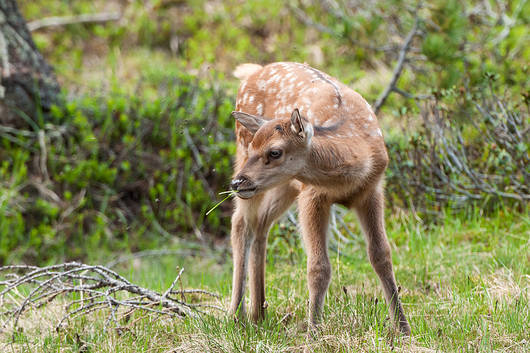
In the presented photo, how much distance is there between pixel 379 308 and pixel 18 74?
583 cm

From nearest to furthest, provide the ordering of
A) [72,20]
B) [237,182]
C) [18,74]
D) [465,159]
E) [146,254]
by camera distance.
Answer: [237,182] → [465,159] → [146,254] → [18,74] → [72,20]

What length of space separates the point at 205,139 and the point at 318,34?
4.11 metres

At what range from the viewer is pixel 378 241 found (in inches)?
175

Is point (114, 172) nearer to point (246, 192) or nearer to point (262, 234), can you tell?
point (262, 234)

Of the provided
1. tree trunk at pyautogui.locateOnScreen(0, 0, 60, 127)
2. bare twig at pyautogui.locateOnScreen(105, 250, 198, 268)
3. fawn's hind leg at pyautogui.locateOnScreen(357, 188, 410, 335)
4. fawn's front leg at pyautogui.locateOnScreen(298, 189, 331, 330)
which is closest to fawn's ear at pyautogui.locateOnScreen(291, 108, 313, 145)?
fawn's front leg at pyautogui.locateOnScreen(298, 189, 331, 330)

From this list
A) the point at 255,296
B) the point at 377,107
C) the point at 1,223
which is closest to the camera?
the point at 255,296

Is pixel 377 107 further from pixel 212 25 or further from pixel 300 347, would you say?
pixel 212 25

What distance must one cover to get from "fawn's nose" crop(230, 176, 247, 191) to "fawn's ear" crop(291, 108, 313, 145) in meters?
0.41

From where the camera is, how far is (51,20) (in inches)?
469

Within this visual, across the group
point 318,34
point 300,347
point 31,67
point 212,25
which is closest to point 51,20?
point 212,25

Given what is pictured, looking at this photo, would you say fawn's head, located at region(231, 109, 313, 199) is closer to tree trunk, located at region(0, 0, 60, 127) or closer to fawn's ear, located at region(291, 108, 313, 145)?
fawn's ear, located at region(291, 108, 313, 145)

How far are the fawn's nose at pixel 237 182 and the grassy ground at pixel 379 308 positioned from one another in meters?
0.94

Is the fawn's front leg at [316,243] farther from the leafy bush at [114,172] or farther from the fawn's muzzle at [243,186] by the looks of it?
the leafy bush at [114,172]

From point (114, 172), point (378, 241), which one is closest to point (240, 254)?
point (378, 241)
